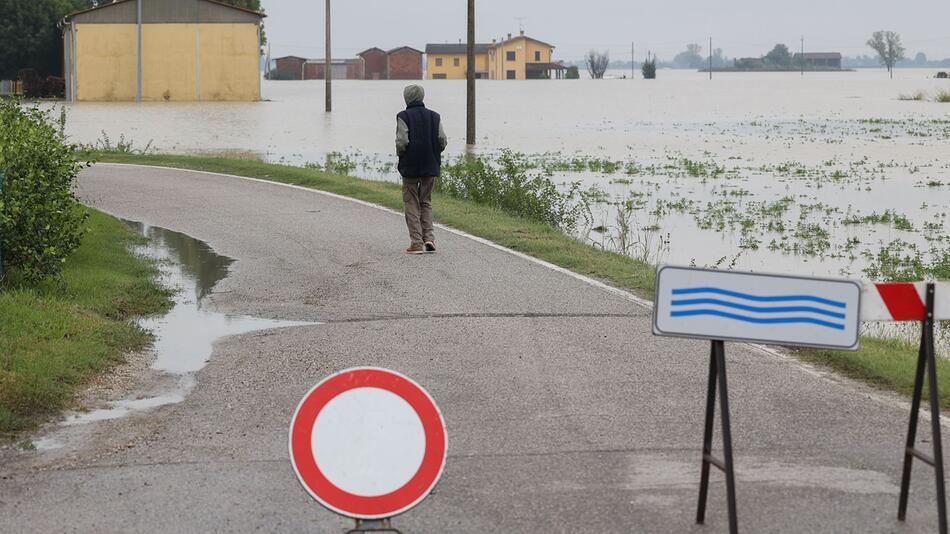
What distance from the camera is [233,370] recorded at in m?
9.12

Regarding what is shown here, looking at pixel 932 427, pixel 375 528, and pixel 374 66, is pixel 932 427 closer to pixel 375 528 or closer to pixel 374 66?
pixel 375 528

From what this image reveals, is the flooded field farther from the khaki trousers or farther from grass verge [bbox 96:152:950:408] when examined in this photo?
the khaki trousers

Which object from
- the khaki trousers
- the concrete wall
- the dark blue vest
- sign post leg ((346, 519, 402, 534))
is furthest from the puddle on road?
the concrete wall

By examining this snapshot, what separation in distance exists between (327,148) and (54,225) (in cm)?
3026

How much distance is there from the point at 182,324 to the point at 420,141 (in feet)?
14.3

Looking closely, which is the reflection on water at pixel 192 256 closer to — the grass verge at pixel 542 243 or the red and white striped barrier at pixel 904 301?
the grass verge at pixel 542 243

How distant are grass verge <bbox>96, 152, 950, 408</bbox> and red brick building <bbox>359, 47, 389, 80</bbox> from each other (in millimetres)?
164060

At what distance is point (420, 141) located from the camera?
14578mm

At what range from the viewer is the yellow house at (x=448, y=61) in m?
195

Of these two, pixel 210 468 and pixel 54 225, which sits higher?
pixel 54 225

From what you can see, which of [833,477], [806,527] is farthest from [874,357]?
[806,527]

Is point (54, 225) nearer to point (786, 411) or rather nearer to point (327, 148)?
point (786, 411)

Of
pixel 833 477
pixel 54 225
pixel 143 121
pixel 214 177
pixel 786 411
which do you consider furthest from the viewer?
pixel 143 121

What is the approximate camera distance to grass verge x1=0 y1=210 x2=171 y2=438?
7.97 m
